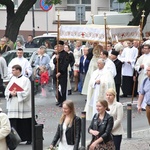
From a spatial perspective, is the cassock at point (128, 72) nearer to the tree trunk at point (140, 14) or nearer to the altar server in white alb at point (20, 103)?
the altar server in white alb at point (20, 103)

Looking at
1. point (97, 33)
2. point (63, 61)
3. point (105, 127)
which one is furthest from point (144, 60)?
point (105, 127)

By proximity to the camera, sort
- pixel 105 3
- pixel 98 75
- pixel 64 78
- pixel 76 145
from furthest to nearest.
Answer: pixel 105 3
pixel 64 78
pixel 98 75
pixel 76 145

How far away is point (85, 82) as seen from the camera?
1992cm

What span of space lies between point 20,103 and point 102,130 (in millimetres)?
3561

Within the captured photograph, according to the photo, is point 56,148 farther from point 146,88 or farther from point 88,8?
point 88,8

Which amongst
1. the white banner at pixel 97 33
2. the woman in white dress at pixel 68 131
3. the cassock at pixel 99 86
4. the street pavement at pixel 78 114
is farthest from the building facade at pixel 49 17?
the woman in white dress at pixel 68 131

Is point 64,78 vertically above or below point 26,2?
below

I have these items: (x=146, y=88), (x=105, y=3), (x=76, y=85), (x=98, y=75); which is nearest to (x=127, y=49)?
(x=76, y=85)

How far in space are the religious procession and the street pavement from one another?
0.23 m

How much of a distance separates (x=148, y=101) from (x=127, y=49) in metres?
9.15

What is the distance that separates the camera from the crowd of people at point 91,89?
34.4ft

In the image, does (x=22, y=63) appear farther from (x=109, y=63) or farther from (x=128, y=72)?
(x=128, y=72)

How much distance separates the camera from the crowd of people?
412 inches

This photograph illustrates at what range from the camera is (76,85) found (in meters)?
24.3
